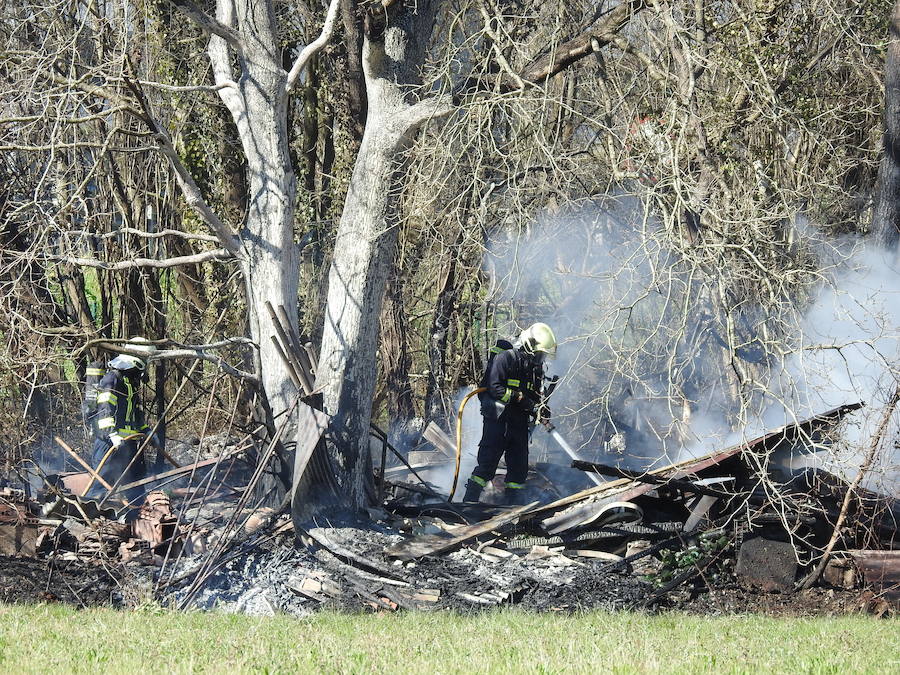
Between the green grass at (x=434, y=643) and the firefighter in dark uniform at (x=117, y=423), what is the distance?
3.60 metres

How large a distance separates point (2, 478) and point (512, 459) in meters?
5.19

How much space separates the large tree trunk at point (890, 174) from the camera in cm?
1030

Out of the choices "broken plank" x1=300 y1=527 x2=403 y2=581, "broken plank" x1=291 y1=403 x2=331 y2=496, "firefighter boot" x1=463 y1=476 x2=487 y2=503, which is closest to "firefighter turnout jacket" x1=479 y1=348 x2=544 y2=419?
"firefighter boot" x1=463 y1=476 x2=487 y2=503

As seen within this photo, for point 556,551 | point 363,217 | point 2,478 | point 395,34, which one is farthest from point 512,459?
point 2,478

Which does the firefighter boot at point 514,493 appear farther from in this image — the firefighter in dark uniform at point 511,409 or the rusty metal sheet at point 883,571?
the rusty metal sheet at point 883,571

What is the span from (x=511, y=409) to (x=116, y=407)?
4136 mm

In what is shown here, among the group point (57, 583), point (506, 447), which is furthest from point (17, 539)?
point (506, 447)

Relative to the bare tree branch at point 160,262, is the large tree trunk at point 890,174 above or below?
above

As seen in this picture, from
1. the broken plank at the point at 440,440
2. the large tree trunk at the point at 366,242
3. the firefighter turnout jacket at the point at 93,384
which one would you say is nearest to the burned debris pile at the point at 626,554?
the large tree trunk at the point at 366,242

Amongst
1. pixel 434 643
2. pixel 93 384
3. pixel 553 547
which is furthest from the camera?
pixel 93 384

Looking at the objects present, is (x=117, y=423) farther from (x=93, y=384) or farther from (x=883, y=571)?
(x=883, y=571)

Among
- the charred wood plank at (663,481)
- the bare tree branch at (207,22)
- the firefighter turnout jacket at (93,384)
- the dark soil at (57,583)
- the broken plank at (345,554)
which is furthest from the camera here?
the firefighter turnout jacket at (93,384)

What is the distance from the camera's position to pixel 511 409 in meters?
10.5

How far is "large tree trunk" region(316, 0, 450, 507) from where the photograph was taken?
883 centimetres
